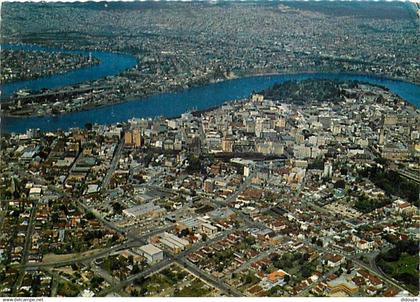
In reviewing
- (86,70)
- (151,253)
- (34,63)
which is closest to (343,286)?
(151,253)

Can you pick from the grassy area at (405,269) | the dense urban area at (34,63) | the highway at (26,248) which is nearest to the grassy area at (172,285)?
the highway at (26,248)

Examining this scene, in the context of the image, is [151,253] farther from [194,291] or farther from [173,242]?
[194,291]

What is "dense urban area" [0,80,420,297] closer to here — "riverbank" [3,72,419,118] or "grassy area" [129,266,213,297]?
"grassy area" [129,266,213,297]

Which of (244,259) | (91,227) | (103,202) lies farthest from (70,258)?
(244,259)

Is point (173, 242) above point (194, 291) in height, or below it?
above

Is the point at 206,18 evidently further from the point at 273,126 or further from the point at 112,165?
the point at 112,165

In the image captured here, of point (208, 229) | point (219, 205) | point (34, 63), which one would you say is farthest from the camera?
point (34, 63)
